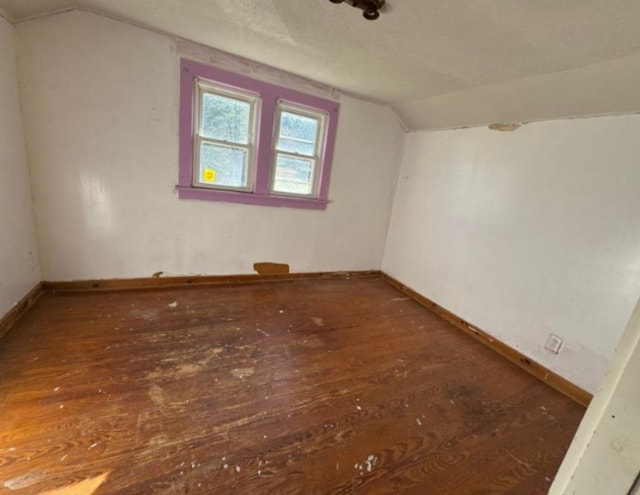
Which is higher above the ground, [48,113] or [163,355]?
[48,113]

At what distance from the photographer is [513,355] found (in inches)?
90.1

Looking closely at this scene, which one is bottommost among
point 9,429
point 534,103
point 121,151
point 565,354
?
point 9,429

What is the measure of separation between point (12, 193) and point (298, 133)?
220cm

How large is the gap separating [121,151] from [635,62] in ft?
10.7

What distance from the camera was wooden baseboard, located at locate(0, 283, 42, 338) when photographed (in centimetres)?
179

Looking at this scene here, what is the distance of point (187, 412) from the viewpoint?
1.42 metres

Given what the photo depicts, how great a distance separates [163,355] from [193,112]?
1874 millimetres

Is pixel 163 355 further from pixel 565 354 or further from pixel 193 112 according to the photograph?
pixel 565 354

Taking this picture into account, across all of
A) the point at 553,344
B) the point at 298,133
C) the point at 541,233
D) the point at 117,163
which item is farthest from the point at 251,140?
the point at 553,344

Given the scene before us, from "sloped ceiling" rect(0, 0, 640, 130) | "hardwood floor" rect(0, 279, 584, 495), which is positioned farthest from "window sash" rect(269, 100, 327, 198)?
"hardwood floor" rect(0, 279, 584, 495)

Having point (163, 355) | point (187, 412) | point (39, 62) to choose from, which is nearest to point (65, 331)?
point (163, 355)

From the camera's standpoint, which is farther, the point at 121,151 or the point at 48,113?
the point at 121,151

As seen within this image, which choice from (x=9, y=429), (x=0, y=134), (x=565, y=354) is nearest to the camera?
(x=9, y=429)

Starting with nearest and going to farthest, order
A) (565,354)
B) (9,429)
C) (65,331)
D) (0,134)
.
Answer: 1. (9,429)
2. (0,134)
3. (65,331)
4. (565,354)
